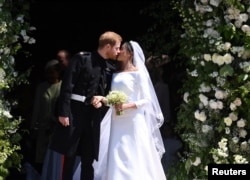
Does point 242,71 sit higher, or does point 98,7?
point 98,7

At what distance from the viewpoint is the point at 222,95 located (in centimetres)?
604

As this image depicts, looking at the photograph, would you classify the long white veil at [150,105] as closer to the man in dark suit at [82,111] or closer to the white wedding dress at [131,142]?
the white wedding dress at [131,142]

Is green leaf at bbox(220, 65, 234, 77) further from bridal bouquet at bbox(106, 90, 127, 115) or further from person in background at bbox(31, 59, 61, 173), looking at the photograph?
person in background at bbox(31, 59, 61, 173)

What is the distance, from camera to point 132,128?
634cm

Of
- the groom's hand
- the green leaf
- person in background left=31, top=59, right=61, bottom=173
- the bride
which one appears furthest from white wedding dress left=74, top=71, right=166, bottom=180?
person in background left=31, top=59, right=61, bottom=173

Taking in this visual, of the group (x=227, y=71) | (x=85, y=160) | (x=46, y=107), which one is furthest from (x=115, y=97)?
(x=46, y=107)

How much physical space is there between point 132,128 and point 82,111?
53cm

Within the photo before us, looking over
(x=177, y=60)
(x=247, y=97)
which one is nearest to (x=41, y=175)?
(x=177, y=60)

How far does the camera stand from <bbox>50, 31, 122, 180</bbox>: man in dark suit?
240 inches

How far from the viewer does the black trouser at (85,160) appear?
6.18 m

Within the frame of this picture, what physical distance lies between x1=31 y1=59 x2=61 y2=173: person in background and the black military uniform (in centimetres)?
105

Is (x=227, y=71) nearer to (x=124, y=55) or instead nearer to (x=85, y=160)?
(x=124, y=55)

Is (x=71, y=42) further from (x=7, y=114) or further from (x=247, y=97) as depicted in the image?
(x=247, y=97)

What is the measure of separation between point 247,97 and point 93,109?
1.44 meters
